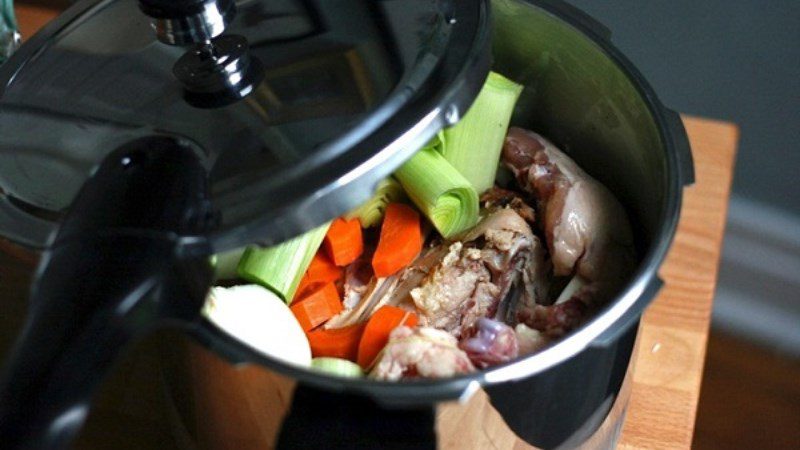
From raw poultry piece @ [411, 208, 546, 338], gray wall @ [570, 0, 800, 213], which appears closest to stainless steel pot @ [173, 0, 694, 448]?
raw poultry piece @ [411, 208, 546, 338]

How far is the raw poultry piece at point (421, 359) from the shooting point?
69cm

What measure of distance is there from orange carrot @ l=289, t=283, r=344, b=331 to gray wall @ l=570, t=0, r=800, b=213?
0.68 metres

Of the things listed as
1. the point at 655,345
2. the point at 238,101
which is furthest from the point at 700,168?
the point at 238,101

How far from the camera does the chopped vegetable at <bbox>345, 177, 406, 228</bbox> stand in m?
0.88

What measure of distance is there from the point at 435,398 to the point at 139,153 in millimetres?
239

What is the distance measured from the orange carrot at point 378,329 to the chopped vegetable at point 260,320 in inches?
1.7

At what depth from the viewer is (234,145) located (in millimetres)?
656

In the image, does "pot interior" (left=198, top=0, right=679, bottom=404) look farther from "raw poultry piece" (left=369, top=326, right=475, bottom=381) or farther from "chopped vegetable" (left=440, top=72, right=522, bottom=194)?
"raw poultry piece" (left=369, top=326, right=475, bottom=381)

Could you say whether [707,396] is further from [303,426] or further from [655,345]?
[303,426]

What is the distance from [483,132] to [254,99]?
10.3 inches

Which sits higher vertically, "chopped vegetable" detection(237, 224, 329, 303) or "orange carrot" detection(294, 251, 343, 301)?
"chopped vegetable" detection(237, 224, 329, 303)

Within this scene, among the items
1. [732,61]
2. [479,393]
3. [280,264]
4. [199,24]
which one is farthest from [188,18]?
[732,61]

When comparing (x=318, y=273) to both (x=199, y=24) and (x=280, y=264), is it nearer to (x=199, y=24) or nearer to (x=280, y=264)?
(x=280, y=264)

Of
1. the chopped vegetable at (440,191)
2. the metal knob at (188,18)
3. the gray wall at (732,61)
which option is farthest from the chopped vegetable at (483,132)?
the gray wall at (732,61)
